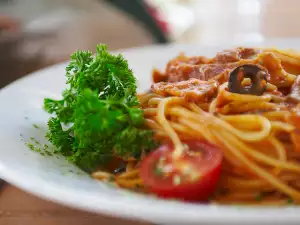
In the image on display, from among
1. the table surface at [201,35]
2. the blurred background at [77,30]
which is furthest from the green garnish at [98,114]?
the blurred background at [77,30]

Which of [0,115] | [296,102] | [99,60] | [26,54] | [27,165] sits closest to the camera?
[27,165]

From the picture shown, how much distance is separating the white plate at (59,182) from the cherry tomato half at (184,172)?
16 centimetres

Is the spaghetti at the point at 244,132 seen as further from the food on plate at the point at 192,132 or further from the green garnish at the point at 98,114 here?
the green garnish at the point at 98,114

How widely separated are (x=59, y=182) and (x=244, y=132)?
0.78 metres

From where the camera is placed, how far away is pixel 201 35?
25.6ft

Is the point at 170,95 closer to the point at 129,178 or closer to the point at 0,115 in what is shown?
the point at 129,178

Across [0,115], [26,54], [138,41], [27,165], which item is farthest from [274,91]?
[138,41]

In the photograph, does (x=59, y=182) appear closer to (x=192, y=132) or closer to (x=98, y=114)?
(x=98, y=114)

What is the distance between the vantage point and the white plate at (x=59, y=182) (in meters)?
1.30

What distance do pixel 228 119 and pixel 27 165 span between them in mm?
812

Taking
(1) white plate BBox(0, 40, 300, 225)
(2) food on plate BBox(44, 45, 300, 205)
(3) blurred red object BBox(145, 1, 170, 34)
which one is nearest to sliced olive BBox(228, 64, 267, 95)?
(2) food on plate BBox(44, 45, 300, 205)

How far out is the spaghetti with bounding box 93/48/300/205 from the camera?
188 centimetres

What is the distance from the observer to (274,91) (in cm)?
203

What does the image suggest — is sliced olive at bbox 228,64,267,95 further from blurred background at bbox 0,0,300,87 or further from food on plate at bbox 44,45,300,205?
blurred background at bbox 0,0,300,87
